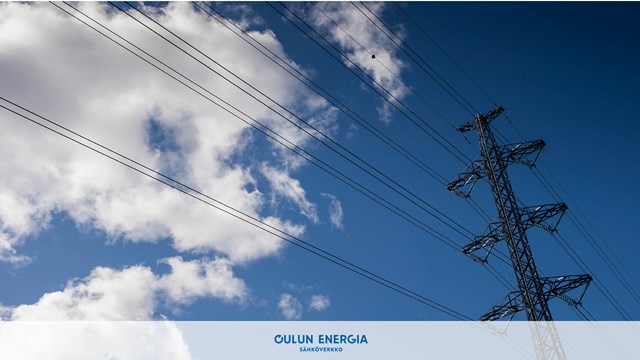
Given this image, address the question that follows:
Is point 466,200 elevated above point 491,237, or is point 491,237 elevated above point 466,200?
point 466,200

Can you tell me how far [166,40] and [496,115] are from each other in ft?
56.1

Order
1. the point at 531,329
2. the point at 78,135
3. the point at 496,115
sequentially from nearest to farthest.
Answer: the point at 78,135, the point at 531,329, the point at 496,115

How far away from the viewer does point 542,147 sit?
805 inches

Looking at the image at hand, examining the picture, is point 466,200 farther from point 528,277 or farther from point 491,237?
point 528,277

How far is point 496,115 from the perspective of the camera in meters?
23.0

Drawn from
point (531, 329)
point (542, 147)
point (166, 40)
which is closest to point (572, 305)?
point (531, 329)

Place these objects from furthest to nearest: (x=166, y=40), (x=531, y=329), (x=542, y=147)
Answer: (x=542, y=147)
(x=531, y=329)
(x=166, y=40)

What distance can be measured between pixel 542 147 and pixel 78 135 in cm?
1872

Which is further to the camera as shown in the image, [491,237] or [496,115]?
[496,115]

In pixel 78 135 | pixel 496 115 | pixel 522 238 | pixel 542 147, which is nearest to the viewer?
pixel 78 135

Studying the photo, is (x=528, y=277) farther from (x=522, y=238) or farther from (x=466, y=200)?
(x=466, y=200)

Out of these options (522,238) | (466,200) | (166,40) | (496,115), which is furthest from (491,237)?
(166,40)

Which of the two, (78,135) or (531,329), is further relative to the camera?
(531,329)

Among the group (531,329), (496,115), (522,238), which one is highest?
(496,115)
